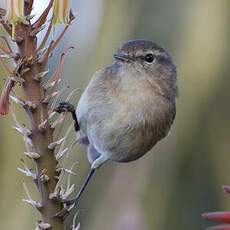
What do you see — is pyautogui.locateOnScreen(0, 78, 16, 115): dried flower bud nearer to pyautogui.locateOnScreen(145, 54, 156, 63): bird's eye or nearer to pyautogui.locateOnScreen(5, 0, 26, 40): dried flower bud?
pyautogui.locateOnScreen(5, 0, 26, 40): dried flower bud

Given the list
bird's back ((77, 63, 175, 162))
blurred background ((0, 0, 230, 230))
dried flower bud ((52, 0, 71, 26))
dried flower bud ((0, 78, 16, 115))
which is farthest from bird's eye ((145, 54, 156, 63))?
dried flower bud ((0, 78, 16, 115))

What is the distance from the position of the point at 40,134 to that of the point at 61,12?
0.31 metres

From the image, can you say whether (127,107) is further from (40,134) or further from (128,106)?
(40,134)

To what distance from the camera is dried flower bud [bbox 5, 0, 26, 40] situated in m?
1.69

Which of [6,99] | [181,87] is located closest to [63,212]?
[6,99]

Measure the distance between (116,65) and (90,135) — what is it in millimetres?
403

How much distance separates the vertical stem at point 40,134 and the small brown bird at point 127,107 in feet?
5.31

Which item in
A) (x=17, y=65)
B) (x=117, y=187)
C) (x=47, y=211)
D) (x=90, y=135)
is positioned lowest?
(x=117, y=187)

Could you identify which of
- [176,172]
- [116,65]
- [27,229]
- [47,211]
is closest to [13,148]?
[27,229]

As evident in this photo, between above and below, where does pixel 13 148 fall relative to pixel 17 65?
below

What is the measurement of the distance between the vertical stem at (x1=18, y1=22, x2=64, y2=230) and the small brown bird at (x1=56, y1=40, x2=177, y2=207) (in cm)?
162

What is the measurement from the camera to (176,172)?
Result: 4.73 m

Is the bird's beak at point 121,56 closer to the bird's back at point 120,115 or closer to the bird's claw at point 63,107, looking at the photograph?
the bird's back at point 120,115

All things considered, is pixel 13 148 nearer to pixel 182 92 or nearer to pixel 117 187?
pixel 117 187
